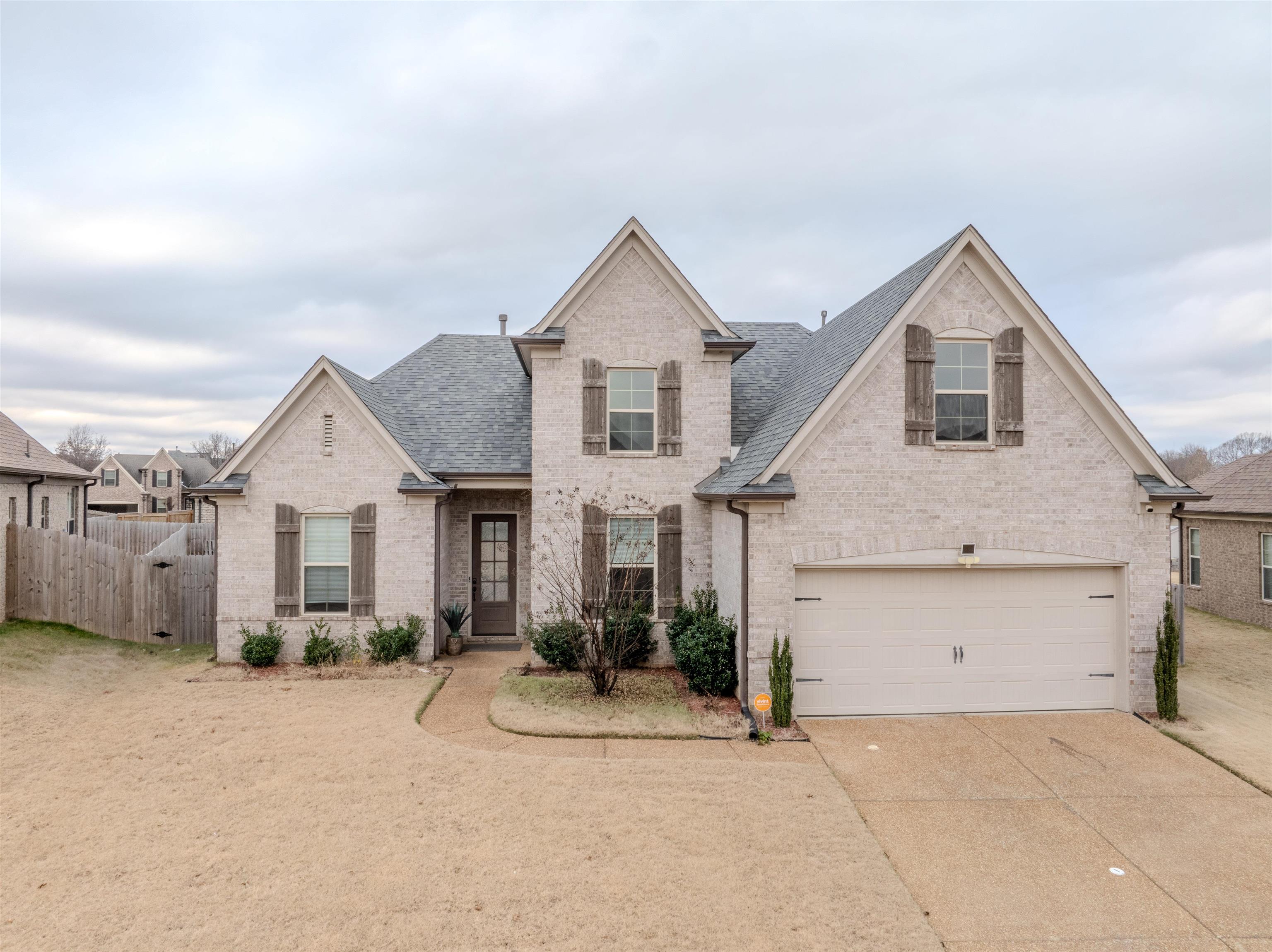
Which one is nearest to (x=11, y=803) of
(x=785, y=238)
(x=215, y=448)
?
(x=785, y=238)

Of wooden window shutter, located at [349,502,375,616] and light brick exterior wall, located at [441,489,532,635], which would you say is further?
light brick exterior wall, located at [441,489,532,635]

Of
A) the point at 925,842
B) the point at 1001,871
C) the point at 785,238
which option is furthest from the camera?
the point at 785,238

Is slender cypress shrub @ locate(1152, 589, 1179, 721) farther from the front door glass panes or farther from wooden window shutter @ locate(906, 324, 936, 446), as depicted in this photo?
the front door glass panes

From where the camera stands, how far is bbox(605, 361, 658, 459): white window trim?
1195 cm

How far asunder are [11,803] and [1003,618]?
486 inches

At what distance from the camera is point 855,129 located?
1596cm

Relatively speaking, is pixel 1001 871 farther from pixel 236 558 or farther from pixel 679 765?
pixel 236 558

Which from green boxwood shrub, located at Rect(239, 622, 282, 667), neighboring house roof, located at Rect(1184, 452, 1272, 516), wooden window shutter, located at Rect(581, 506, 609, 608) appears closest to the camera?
wooden window shutter, located at Rect(581, 506, 609, 608)

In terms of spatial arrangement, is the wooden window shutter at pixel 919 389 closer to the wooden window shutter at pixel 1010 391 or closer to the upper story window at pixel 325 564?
the wooden window shutter at pixel 1010 391

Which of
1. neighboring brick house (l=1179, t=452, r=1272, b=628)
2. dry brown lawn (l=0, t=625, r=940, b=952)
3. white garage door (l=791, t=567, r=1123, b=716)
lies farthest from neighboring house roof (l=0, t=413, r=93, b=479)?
neighboring brick house (l=1179, t=452, r=1272, b=628)

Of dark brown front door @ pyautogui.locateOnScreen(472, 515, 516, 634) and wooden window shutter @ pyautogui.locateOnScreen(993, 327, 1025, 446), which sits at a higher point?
wooden window shutter @ pyautogui.locateOnScreen(993, 327, 1025, 446)

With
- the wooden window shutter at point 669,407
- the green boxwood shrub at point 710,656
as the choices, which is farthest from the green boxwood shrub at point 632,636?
the wooden window shutter at point 669,407

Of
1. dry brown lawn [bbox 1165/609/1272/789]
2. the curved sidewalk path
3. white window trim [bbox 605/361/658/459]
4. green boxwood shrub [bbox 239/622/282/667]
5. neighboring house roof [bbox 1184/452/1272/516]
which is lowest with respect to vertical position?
dry brown lawn [bbox 1165/609/1272/789]

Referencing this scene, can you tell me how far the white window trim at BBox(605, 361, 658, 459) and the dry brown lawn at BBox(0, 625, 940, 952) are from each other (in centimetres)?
567
